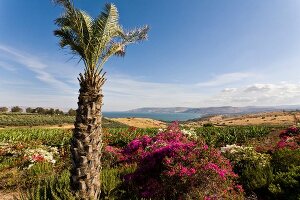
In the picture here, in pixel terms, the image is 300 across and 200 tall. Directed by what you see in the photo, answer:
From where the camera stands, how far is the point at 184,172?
8.05 meters

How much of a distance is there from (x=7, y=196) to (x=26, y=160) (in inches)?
142

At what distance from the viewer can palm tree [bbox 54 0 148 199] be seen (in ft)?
24.4

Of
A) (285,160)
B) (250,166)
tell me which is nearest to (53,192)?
(250,166)

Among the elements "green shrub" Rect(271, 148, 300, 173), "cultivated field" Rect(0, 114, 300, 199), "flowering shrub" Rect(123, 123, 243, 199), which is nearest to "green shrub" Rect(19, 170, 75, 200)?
"cultivated field" Rect(0, 114, 300, 199)

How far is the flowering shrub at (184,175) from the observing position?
26.4 ft

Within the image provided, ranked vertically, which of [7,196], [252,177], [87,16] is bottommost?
[7,196]

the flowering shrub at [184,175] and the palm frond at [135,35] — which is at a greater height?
the palm frond at [135,35]

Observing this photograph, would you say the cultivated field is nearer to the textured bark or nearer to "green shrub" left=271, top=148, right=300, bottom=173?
A: "green shrub" left=271, top=148, right=300, bottom=173

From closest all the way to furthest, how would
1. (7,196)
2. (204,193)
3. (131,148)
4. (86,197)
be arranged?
(86,197) → (204,193) → (7,196) → (131,148)

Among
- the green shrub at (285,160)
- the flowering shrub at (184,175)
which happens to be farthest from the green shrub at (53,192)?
the green shrub at (285,160)

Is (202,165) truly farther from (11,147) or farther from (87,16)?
(11,147)

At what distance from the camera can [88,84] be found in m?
7.77

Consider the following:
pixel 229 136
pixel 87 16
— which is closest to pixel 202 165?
pixel 87 16

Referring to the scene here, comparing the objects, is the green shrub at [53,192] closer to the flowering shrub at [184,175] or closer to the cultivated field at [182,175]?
the cultivated field at [182,175]
